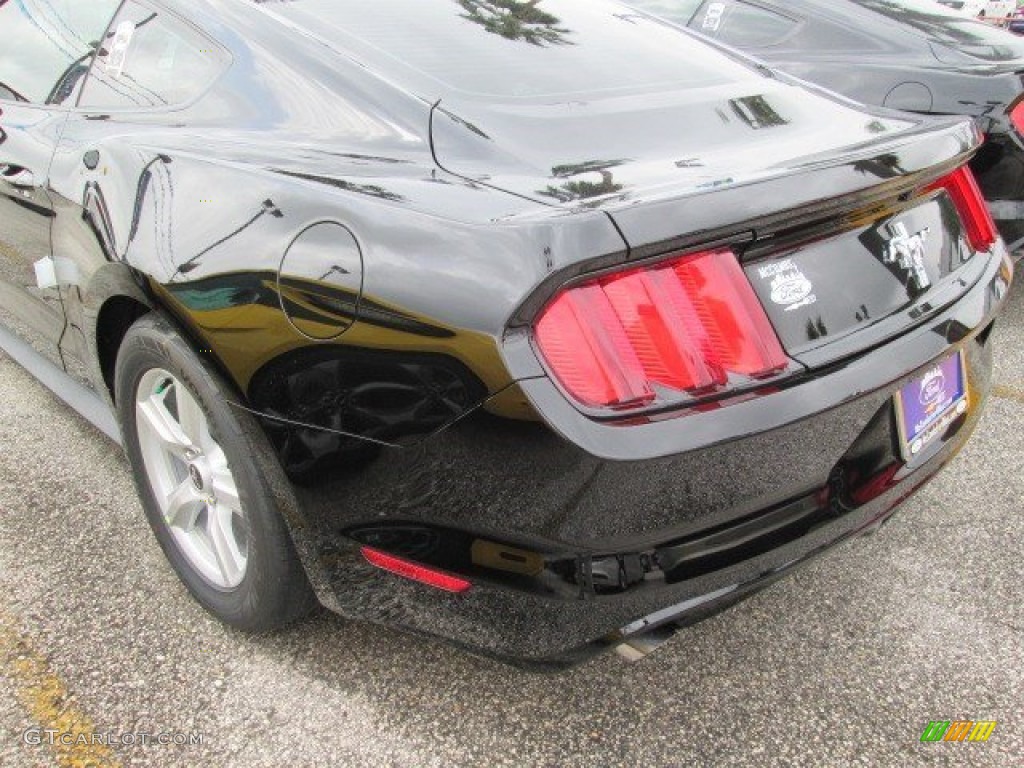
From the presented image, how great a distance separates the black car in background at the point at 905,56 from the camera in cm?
404

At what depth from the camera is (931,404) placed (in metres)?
1.84

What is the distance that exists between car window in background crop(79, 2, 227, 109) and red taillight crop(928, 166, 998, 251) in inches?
65.1

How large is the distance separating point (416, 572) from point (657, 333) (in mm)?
587

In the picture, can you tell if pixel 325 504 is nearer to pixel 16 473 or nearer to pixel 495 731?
pixel 495 731

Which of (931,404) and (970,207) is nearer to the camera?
(931,404)

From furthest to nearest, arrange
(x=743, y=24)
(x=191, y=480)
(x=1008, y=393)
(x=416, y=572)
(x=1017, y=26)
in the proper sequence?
A: (x=1017, y=26) → (x=743, y=24) → (x=1008, y=393) → (x=191, y=480) → (x=416, y=572)

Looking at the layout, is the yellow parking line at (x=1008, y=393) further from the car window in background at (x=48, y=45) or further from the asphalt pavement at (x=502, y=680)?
the car window in background at (x=48, y=45)

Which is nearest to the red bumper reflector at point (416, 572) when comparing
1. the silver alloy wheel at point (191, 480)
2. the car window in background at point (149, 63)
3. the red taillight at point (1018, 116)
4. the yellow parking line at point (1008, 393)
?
the silver alloy wheel at point (191, 480)

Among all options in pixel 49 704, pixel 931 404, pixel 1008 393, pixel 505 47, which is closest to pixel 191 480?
pixel 49 704

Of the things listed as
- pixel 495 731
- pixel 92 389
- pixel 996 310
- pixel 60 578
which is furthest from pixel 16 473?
pixel 996 310

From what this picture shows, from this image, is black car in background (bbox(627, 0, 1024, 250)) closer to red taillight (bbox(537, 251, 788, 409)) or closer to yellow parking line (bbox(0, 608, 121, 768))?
red taillight (bbox(537, 251, 788, 409))

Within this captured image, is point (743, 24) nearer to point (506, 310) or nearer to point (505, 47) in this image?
point (505, 47)

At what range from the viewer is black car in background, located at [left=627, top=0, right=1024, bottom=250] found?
159 inches

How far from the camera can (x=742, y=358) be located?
4.86ft
